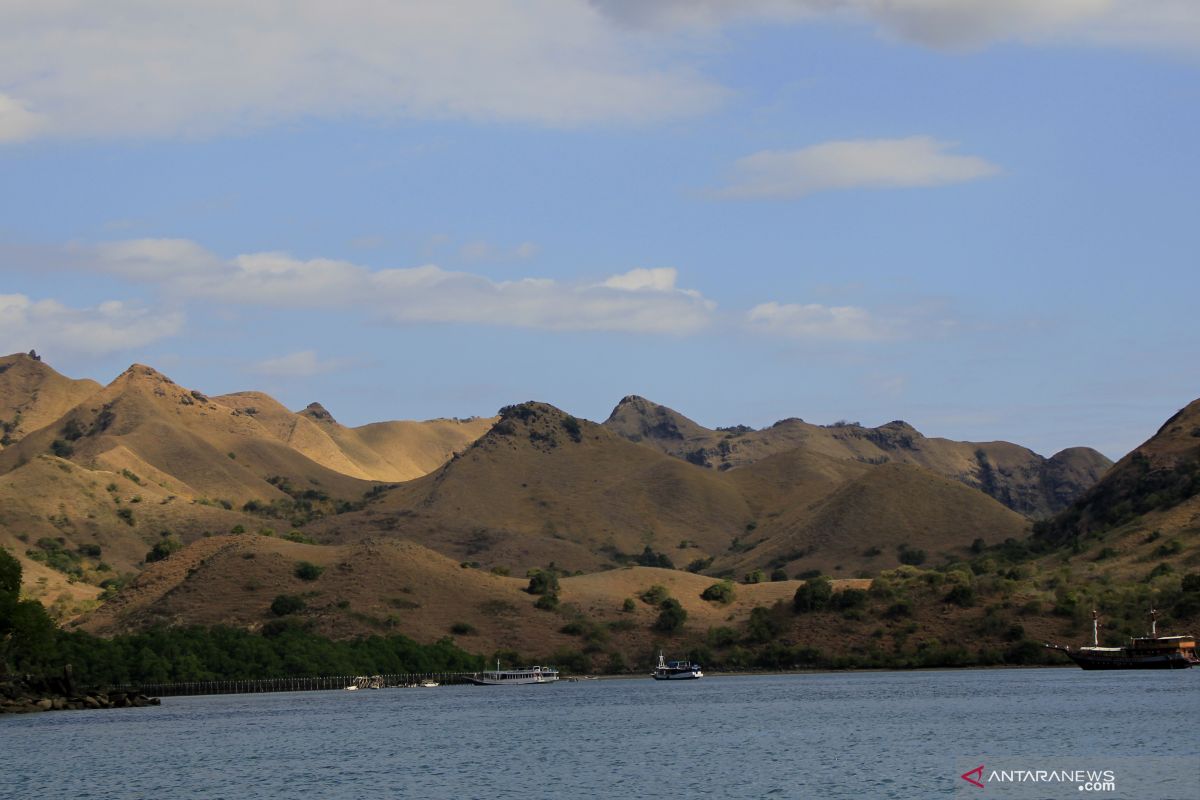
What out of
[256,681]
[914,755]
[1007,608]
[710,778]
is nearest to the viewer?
[710,778]

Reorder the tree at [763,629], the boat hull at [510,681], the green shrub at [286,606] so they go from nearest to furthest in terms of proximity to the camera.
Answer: the boat hull at [510,681] → the green shrub at [286,606] → the tree at [763,629]

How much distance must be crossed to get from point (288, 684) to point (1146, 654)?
288 ft

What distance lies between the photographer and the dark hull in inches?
5974

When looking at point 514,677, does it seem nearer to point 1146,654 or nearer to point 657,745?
point 1146,654

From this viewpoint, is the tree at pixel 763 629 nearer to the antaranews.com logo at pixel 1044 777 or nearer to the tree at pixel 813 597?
the tree at pixel 813 597

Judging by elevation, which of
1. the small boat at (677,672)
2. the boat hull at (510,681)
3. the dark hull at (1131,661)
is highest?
the dark hull at (1131,661)

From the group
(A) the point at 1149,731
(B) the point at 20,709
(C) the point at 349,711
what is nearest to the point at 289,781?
(A) the point at 1149,731

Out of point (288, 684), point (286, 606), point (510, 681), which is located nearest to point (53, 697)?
point (288, 684)

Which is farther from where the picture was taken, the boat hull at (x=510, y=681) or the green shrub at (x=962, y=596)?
the green shrub at (x=962, y=596)

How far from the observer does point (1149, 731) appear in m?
88.9

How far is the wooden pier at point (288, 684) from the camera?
163750 mm

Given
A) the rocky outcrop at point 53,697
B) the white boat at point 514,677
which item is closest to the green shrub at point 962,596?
the white boat at point 514,677

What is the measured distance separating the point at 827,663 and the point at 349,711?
69.5m

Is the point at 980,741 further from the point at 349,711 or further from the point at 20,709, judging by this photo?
the point at 20,709
